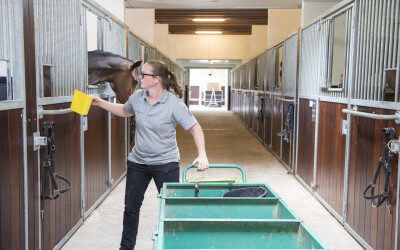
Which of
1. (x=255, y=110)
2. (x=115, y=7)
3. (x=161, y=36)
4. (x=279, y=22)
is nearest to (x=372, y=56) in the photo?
(x=115, y=7)

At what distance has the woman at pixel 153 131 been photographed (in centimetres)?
261

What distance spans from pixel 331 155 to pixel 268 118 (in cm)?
407

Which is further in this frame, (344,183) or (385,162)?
(344,183)

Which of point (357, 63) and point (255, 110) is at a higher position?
point (357, 63)

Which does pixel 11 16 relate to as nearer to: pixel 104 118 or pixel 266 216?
pixel 266 216

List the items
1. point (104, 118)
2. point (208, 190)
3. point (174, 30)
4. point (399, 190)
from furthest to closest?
point (174, 30)
point (104, 118)
point (399, 190)
point (208, 190)

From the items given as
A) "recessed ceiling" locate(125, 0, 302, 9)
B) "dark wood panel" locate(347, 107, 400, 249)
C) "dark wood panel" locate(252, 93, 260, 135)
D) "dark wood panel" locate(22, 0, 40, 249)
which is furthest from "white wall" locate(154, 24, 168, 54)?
"dark wood panel" locate(22, 0, 40, 249)

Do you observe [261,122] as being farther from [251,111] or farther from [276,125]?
[251,111]

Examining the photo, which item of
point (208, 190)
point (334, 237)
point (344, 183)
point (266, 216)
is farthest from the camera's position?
point (344, 183)

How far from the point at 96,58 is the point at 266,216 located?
2521 mm

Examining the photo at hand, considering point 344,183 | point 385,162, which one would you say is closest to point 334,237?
point 344,183

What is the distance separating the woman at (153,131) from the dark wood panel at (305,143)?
8.07ft

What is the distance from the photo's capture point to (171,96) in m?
2.68

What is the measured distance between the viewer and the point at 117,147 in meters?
4.86
